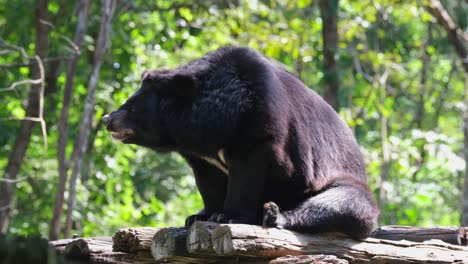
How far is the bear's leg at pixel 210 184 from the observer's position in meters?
4.88

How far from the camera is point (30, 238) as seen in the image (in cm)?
144

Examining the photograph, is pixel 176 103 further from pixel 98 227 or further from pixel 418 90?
pixel 418 90

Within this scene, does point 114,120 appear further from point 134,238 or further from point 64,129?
point 64,129

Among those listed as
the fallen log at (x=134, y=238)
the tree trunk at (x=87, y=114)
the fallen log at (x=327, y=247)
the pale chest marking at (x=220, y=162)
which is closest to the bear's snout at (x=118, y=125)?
the pale chest marking at (x=220, y=162)

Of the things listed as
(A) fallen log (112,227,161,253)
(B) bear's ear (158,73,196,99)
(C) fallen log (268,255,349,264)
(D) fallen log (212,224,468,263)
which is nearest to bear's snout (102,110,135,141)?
(B) bear's ear (158,73,196,99)

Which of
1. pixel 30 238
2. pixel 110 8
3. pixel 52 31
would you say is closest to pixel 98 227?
pixel 52 31

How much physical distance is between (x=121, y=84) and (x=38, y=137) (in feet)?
5.91

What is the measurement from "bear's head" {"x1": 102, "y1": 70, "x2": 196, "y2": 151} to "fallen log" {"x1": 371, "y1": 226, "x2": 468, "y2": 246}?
1.46m

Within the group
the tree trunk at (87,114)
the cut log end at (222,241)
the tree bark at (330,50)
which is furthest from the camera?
the tree bark at (330,50)

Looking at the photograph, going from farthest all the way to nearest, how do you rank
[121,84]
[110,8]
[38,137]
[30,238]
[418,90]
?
1. [418,90]
2. [38,137]
3. [121,84]
4. [110,8]
5. [30,238]

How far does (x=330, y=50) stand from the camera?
1027 centimetres

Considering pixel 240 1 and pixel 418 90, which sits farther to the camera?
pixel 418 90

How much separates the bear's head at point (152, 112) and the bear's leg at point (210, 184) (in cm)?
21

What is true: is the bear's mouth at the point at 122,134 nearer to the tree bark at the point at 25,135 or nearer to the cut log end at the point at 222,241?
the cut log end at the point at 222,241
